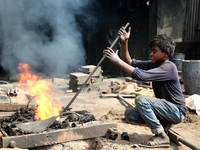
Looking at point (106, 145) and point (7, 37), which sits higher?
point (7, 37)

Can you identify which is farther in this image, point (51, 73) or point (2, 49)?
point (51, 73)

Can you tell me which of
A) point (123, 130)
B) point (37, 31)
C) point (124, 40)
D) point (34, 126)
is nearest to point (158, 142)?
point (123, 130)

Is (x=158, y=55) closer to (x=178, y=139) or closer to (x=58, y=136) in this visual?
(x=178, y=139)

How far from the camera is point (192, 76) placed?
636cm

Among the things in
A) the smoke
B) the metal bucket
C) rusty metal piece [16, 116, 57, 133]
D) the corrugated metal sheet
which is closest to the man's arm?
rusty metal piece [16, 116, 57, 133]

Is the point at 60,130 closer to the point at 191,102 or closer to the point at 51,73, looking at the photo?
the point at 191,102

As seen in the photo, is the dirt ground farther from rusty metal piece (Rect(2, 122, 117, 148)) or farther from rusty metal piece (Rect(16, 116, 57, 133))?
rusty metal piece (Rect(16, 116, 57, 133))

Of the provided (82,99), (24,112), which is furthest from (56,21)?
(24,112)

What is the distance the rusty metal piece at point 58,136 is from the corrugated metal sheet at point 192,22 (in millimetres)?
8532

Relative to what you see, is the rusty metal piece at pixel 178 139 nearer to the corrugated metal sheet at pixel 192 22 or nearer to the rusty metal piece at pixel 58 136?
the rusty metal piece at pixel 58 136

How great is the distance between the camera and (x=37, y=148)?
285cm

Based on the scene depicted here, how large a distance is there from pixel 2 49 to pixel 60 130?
8.62 m

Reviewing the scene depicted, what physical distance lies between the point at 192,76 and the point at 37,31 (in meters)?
Answer: 7.40

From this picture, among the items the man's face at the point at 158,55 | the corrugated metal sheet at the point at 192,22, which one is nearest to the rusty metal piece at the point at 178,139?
the man's face at the point at 158,55
